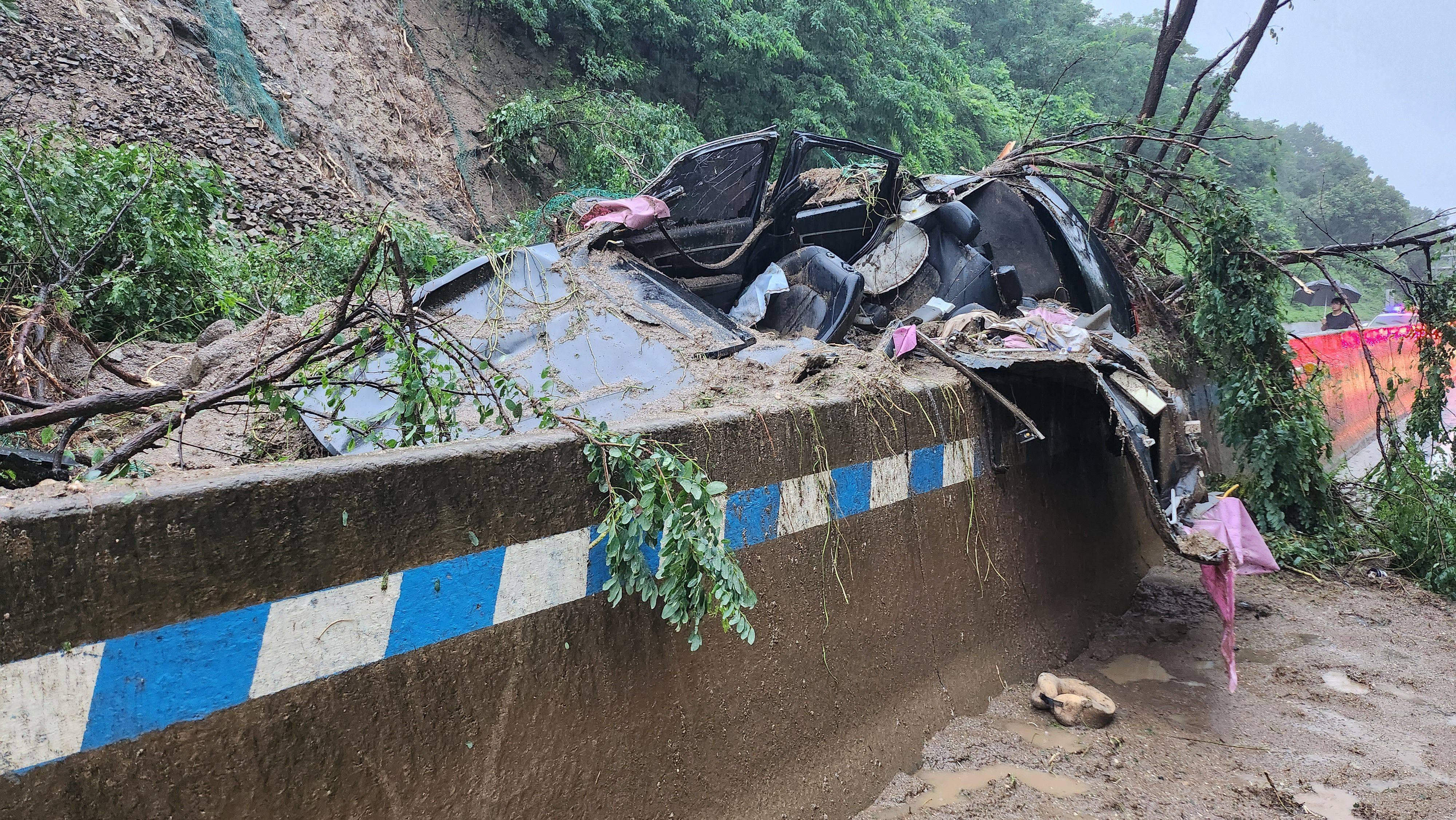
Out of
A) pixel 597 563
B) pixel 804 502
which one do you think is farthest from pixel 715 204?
pixel 597 563

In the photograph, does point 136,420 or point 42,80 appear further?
point 42,80

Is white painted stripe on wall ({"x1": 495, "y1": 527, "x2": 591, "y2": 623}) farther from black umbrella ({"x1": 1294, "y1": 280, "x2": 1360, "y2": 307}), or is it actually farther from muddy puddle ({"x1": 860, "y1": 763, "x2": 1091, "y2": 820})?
black umbrella ({"x1": 1294, "y1": 280, "x2": 1360, "y2": 307})

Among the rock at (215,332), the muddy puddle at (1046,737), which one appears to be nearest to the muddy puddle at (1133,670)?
the muddy puddle at (1046,737)

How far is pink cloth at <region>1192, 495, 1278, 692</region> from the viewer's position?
12.2ft

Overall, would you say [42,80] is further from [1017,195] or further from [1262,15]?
[1262,15]

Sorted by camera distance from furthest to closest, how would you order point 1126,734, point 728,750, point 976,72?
point 976,72 → point 1126,734 → point 728,750

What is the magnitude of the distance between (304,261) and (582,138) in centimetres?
664

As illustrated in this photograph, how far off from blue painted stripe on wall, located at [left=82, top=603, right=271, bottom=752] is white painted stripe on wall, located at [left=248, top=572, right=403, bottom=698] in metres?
0.02

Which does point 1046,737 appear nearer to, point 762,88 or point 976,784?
point 976,784

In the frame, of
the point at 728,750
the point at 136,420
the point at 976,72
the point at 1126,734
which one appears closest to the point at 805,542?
the point at 728,750

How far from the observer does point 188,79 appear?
7.77 meters

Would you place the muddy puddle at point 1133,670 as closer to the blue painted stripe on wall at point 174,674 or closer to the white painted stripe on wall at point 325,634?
the white painted stripe on wall at point 325,634

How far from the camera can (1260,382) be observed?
5270 mm

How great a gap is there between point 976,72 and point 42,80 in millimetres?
21893
